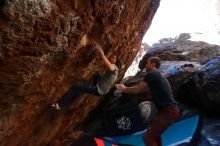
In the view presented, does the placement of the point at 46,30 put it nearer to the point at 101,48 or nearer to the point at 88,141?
the point at 101,48

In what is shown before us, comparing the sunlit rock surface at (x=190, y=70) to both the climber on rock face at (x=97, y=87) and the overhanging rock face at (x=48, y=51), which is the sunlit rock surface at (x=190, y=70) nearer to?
the overhanging rock face at (x=48, y=51)

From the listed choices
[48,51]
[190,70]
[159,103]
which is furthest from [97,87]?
[190,70]

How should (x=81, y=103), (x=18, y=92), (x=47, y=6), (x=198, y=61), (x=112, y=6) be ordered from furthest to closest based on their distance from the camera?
(x=198, y=61) < (x=81, y=103) < (x=112, y=6) < (x=18, y=92) < (x=47, y=6)

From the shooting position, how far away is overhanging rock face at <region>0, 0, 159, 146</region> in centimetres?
400

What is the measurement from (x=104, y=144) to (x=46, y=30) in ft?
14.3

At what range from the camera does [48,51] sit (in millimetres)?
4570

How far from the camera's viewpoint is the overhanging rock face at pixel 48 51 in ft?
13.1

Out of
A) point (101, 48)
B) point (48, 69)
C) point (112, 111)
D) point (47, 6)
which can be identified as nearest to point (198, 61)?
point (112, 111)

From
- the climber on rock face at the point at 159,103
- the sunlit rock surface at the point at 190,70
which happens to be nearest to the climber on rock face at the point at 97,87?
the climber on rock face at the point at 159,103

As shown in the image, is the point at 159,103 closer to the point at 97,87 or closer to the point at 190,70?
the point at 97,87

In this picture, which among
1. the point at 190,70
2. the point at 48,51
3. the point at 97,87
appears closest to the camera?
the point at 48,51

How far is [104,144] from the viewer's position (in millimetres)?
7859

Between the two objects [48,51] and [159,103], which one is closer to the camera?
[48,51]

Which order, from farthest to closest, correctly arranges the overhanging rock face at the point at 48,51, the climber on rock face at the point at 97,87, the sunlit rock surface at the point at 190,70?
the sunlit rock surface at the point at 190,70
the climber on rock face at the point at 97,87
the overhanging rock face at the point at 48,51
